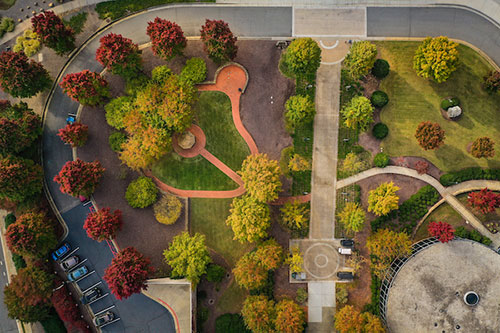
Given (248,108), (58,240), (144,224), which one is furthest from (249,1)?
(58,240)

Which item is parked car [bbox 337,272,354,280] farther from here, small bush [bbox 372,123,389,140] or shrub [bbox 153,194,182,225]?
shrub [bbox 153,194,182,225]

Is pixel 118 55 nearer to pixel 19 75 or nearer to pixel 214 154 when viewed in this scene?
pixel 19 75

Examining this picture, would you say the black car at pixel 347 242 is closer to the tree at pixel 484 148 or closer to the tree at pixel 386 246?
the tree at pixel 386 246

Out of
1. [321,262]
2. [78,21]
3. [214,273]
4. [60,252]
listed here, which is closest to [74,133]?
[60,252]

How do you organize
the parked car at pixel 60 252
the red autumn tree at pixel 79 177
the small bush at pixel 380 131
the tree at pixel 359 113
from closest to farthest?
the red autumn tree at pixel 79 177
the tree at pixel 359 113
the parked car at pixel 60 252
the small bush at pixel 380 131

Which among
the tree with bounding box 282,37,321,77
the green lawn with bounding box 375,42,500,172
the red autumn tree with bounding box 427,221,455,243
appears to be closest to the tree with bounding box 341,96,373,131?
the green lawn with bounding box 375,42,500,172

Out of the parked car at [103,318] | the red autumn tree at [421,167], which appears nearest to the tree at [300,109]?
the red autumn tree at [421,167]
